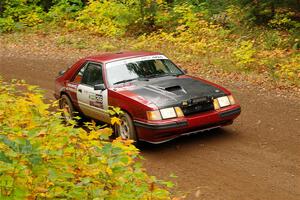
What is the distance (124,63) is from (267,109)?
3.64m

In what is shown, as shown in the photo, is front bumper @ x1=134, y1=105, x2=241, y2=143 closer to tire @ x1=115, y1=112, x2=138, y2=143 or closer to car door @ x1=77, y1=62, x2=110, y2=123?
tire @ x1=115, y1=112, x2=138, y2=143

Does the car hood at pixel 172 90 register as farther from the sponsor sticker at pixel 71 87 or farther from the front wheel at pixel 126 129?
the sponsor sticker at pixel 71 87

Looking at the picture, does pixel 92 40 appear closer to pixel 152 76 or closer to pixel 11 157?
pixel 152 76

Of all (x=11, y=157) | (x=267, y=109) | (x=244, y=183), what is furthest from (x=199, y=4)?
(x=11, y=157)

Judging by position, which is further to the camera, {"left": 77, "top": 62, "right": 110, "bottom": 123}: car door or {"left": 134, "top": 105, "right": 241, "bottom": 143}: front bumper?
{"left": 77, "top": 62, "right": 110, "bottom": 123}: car door

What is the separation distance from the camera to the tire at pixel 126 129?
26.4ft

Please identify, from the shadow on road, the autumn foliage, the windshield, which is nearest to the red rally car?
the windshield

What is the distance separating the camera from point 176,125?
7.70 meters

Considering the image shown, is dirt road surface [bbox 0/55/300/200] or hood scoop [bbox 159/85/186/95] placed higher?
hood scoop [bbox 159/85/186/95]

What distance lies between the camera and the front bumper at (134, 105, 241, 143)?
7.67 m

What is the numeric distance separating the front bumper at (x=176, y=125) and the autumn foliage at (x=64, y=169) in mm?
2847

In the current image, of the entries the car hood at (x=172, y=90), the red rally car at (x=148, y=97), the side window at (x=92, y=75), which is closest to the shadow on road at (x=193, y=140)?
the red rally car at (x=148, y=97)

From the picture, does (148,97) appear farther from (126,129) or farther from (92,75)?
(92,75)

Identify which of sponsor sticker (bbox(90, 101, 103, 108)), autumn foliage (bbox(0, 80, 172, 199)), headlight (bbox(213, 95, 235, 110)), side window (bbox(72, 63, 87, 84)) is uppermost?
autumn foliage (bbox(0, 80, 172, 199))
